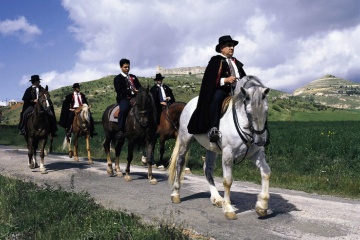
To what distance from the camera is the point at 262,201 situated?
637cm

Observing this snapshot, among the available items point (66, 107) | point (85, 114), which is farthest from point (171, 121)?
point (66, 107)

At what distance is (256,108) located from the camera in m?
5.97

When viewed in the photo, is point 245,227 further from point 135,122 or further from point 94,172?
point 94,172

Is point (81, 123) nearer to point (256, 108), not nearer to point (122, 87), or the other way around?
point (122, 87)

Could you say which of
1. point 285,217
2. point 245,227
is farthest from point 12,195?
point 285,217

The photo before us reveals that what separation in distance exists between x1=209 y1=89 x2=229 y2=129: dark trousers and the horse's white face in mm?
917

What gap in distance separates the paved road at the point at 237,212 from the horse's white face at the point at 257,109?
1413 millimetres

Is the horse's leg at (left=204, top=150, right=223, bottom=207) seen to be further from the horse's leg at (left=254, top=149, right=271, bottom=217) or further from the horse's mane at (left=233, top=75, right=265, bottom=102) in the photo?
the horse's mane at (left=233, top=75, right=265, bottom=102)

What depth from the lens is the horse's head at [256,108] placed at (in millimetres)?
5969

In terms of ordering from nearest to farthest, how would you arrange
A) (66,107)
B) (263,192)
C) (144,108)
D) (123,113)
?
(263,192), (144,108), (123,113), (66,107)

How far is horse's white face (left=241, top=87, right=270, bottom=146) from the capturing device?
5965 mm

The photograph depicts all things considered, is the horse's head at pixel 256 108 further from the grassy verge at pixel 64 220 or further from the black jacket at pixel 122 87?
the black jacket at pixel 122 87

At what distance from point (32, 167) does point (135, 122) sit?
5.04 m

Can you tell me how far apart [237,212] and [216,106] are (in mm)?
2021
